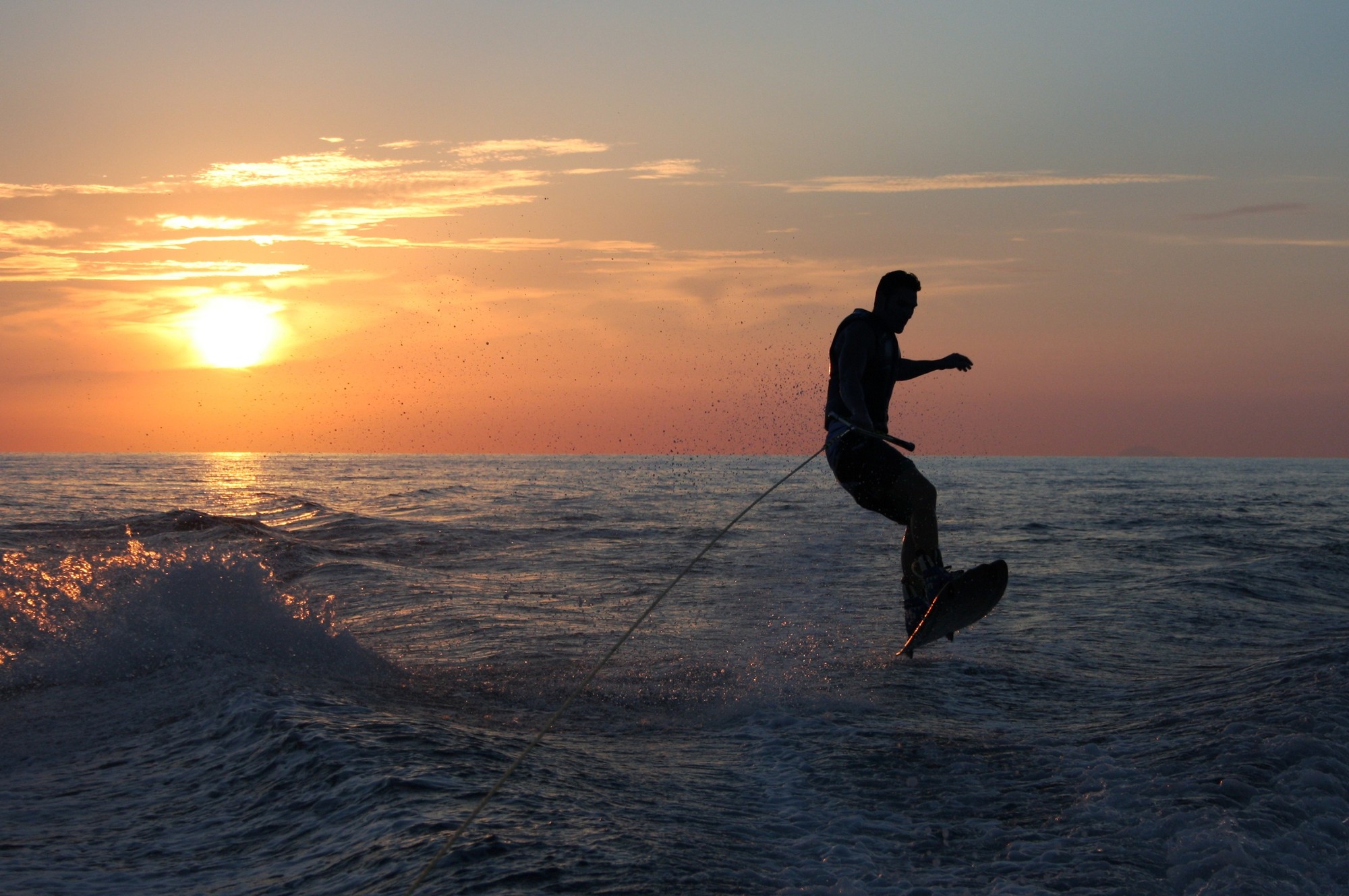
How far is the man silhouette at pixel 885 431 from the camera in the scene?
7.06m

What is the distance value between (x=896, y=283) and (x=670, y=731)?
3522mm

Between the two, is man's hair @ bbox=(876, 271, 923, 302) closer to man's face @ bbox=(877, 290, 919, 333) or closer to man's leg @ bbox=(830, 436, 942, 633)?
man's face @ bbox=(877, 290, 919, 333)

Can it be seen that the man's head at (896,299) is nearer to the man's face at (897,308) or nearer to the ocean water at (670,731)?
the man's face at (897,308)

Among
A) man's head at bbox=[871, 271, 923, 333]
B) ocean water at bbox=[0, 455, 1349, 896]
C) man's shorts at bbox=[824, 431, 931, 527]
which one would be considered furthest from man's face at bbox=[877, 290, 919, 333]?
ocean water at bbox=[0, 455, 1349, 896]

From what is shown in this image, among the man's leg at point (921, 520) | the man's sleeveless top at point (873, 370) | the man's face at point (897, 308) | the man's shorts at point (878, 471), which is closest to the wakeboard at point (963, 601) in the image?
the man's leg at point (921, 520)

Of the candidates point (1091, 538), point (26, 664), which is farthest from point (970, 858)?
point (1091, 538)

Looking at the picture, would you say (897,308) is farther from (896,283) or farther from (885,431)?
(885,431)

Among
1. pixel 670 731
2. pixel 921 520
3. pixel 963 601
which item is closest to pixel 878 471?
pixel 921 520

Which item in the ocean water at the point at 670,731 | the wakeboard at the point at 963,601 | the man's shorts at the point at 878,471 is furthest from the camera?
the man's shorts at the point at 878,471

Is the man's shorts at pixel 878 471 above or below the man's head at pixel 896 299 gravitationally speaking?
below

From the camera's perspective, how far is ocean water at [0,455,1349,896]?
14.0 feet

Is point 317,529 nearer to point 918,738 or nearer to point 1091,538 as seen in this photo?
point 1091,538

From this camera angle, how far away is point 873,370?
712 cm

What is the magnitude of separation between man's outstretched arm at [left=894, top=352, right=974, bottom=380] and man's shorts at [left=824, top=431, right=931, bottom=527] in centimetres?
57
